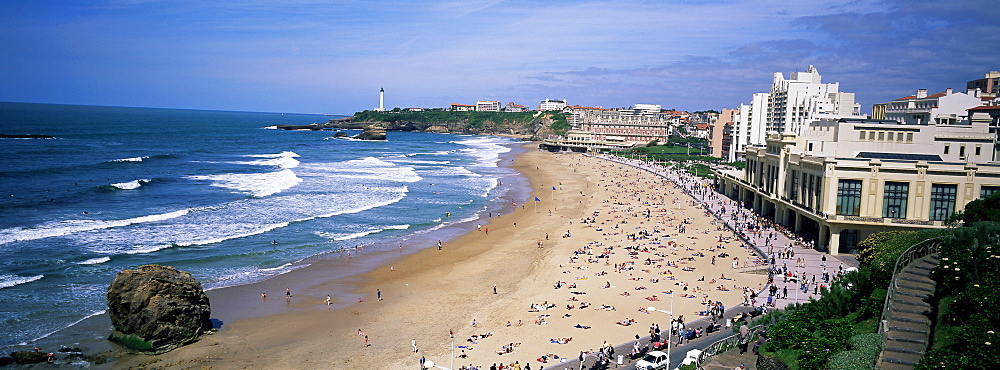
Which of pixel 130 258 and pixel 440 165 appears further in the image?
pixel 440 165

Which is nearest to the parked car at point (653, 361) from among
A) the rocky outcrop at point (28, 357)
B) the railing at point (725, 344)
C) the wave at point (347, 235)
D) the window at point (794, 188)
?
the railing at point (725, 344)

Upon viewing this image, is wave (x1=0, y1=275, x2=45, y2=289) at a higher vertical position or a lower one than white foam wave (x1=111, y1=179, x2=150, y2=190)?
lower

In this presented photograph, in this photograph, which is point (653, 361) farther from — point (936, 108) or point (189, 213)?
point (936, 108)

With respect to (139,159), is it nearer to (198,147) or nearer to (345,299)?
(198,147)

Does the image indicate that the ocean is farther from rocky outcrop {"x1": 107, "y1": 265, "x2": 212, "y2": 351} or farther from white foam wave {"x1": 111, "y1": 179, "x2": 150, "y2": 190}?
rocky outcrop {"x1": 107, "y1": 265, "x2": 212, "y2": 351}

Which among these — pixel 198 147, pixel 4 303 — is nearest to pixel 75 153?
pixel 198 147

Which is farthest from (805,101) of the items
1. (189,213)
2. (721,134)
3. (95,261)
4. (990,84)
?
(95,261)

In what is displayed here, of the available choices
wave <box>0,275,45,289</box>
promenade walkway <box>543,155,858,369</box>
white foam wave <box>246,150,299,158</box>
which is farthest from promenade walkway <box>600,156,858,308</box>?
white foam wave <box>246,150,299,158</box>
